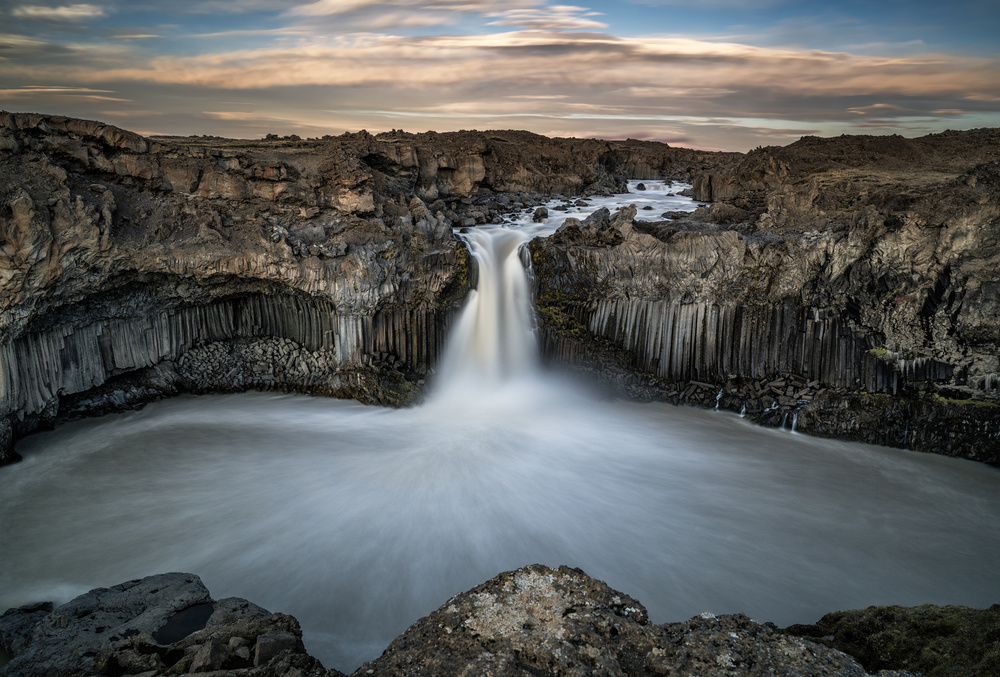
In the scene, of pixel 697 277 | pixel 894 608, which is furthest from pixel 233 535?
pixel 697 277

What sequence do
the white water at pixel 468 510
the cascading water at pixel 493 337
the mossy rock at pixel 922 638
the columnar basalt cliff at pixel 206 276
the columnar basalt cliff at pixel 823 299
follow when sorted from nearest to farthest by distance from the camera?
the mossy rock at pixel 922 638, the white water at pixel 468 510, the columnar basalt cliff at pixel 206 276, the columnar basalt cliff at pixel 823 299, the cascading water at pixel 493 337

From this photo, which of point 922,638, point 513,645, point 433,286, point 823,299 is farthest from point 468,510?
point 823,299

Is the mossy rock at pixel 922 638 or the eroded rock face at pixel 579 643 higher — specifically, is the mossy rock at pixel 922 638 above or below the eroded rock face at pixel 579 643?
below

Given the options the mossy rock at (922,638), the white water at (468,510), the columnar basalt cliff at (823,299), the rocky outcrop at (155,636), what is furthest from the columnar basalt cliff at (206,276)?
the mossy rock at (922,638)

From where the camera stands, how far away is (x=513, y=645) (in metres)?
3.71

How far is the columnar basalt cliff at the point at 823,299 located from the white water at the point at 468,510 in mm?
722

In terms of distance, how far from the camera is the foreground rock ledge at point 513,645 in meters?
3.55

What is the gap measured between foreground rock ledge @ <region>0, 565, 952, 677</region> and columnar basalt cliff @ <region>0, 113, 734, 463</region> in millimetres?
6207

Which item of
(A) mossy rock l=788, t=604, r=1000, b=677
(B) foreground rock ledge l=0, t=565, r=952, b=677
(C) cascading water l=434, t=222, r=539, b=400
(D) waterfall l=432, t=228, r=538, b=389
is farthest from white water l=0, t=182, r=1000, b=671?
(A) mossy rock l=788, t=604, r=1000, b=677

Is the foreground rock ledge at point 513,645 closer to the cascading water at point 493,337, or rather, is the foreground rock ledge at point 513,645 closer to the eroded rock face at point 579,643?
the eroded rock face at point 579,643

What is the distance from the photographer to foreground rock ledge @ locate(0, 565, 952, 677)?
355 cm

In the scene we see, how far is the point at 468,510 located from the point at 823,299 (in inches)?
289

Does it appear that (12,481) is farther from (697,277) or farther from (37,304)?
(697,277)

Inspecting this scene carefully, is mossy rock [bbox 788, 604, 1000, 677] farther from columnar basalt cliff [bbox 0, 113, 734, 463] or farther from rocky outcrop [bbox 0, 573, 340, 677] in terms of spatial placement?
columnar basalt cliff [bbox 0, 113, 734, 463]
